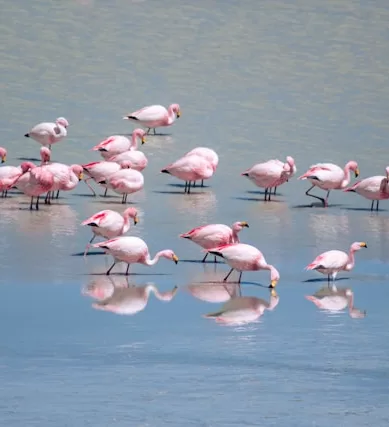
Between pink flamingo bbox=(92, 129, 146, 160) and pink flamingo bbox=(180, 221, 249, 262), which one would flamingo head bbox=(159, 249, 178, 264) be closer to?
pink flamingo bbox=(180, 221, 249, 262)

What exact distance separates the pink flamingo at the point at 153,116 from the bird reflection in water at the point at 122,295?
786 centimetres

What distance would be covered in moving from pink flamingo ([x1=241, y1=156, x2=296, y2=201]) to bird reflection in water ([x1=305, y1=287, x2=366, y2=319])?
14.3ft

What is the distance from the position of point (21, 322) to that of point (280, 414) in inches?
109

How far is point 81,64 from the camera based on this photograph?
2370cm

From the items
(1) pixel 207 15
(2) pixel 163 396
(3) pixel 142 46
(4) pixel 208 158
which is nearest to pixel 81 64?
(3) pixel 142 46

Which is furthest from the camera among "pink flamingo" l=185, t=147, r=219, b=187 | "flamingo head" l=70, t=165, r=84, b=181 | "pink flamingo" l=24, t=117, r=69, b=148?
"pink flamingo" l=24, t=117, r=69, b=148

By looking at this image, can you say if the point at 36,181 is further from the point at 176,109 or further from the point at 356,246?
the point at 176,109

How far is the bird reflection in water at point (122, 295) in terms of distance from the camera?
10625 mm

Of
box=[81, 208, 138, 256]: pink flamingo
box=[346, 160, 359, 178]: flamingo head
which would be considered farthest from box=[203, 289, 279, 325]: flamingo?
box=[346, 160, 359, 178]: flamingo head

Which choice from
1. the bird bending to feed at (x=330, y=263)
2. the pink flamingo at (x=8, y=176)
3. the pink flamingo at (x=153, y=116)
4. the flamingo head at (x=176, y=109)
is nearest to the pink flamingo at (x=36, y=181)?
the pink flamingo at (x=8, y=176)

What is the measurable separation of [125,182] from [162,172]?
4.77ft

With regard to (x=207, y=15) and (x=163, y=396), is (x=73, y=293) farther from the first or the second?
(x=207, y=15)

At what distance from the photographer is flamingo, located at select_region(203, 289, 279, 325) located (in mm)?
10344

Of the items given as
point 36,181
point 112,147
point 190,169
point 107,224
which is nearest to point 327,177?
point 190,169
